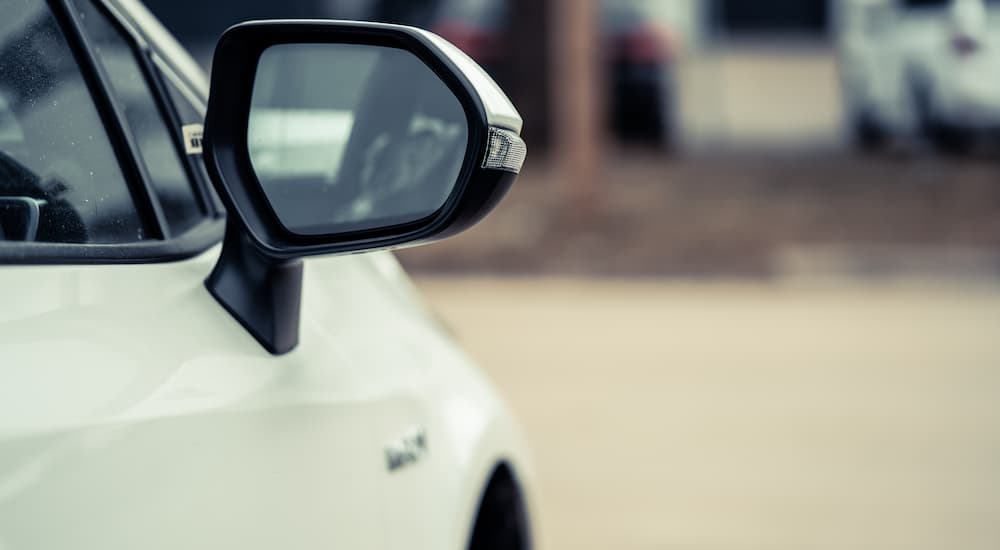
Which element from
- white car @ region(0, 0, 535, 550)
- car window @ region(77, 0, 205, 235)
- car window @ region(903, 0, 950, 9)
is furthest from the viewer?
car window @ region(903, 0, 950, 9)

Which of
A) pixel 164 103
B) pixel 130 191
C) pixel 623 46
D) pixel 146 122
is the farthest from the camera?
pixel 623 46

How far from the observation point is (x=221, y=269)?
72.0 inches

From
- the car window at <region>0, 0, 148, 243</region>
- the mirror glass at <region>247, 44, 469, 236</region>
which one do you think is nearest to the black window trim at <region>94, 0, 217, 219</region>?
the mirror glass at <region>247, 44, 469, 236</region>

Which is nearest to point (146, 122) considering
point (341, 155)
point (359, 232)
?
point (341, 155)

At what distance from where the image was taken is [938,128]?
12.9 meters

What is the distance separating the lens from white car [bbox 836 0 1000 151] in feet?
37.7

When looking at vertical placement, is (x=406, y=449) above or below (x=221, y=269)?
below

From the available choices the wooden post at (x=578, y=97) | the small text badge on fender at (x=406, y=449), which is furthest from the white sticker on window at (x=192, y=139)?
the wooden post at (x=578, y=97)

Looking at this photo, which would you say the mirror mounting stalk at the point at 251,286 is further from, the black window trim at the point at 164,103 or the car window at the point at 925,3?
the car window at the point at 925,3

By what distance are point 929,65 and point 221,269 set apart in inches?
434

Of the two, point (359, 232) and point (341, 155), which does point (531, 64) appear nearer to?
point (341, 155)

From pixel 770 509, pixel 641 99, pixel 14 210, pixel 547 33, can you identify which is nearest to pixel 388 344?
pixel 14 210

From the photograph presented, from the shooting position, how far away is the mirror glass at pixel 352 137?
1838 mm

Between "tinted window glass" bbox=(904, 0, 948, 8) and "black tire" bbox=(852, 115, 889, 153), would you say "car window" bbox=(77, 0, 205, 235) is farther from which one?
"black tire" bbox=(852, 115, 889, 153)
